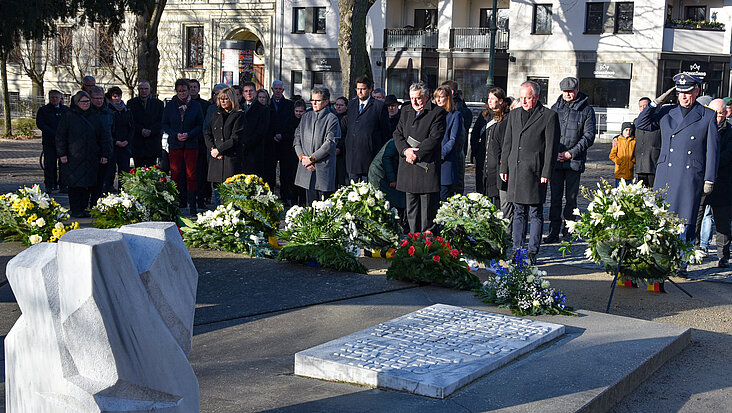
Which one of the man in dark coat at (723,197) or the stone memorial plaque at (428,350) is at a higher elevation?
the man in dark coat at (723,197)

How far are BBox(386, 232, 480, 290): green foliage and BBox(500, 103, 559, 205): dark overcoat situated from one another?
1.94 metres

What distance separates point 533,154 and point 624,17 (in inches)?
1434

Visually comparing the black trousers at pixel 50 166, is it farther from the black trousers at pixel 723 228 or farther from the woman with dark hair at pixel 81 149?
the black trousers at pixel 723 228

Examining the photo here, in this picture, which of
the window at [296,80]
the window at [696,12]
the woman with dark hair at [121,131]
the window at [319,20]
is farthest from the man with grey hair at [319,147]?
the window at [296,80]

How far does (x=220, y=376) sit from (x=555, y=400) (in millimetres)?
1895

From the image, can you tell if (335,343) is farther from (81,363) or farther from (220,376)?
(81,363)

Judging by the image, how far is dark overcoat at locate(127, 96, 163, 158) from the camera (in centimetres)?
1429

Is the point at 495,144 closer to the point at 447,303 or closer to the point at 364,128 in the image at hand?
the point at 364,128

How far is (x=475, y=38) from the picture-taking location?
47.2 metres

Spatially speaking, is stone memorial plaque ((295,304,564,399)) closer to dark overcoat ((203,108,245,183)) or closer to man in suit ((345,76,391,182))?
man in suit ((345,76,391,182))

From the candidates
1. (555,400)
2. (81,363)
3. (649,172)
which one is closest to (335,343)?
(555,400)

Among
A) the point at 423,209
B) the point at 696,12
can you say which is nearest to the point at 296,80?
the point at 696,12

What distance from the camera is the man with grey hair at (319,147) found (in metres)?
10.9

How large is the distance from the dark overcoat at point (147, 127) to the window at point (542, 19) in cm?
3382
